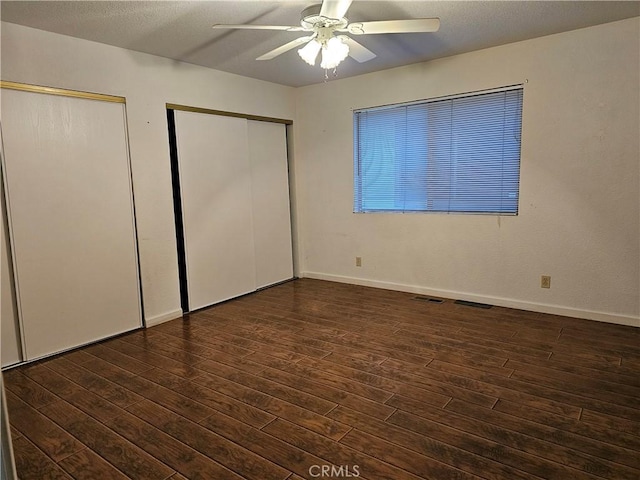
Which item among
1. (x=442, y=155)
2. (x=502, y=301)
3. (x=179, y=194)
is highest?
(x=442, y=155)

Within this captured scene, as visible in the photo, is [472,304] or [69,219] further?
[472,304]

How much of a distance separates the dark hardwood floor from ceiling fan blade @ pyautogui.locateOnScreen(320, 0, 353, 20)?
2171 mm

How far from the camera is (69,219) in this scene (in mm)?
3174

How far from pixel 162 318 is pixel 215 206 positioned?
1.23 meters

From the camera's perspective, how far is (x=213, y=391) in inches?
101

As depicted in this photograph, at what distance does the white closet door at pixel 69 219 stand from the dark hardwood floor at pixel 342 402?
260 millimetres

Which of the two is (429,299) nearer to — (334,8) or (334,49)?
(334,49)

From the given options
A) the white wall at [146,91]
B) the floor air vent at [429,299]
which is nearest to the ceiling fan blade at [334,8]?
the white wall at [146,91]

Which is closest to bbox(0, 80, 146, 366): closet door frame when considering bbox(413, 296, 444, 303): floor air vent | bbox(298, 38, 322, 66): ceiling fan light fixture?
bbox(298, 38, 322, 66): ceiling fan light fixture

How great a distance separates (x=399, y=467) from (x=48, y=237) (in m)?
2.87

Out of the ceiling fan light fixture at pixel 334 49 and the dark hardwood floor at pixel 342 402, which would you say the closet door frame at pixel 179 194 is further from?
the ceiling fan light fixture at pixel 334 49

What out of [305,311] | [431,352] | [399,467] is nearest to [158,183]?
[305,311]

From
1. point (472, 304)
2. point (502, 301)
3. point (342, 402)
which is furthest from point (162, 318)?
point (502, 301)

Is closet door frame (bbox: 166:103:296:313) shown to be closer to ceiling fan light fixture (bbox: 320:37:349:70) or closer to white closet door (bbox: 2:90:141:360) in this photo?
white closet door (bbox: 2:90:141:360)
